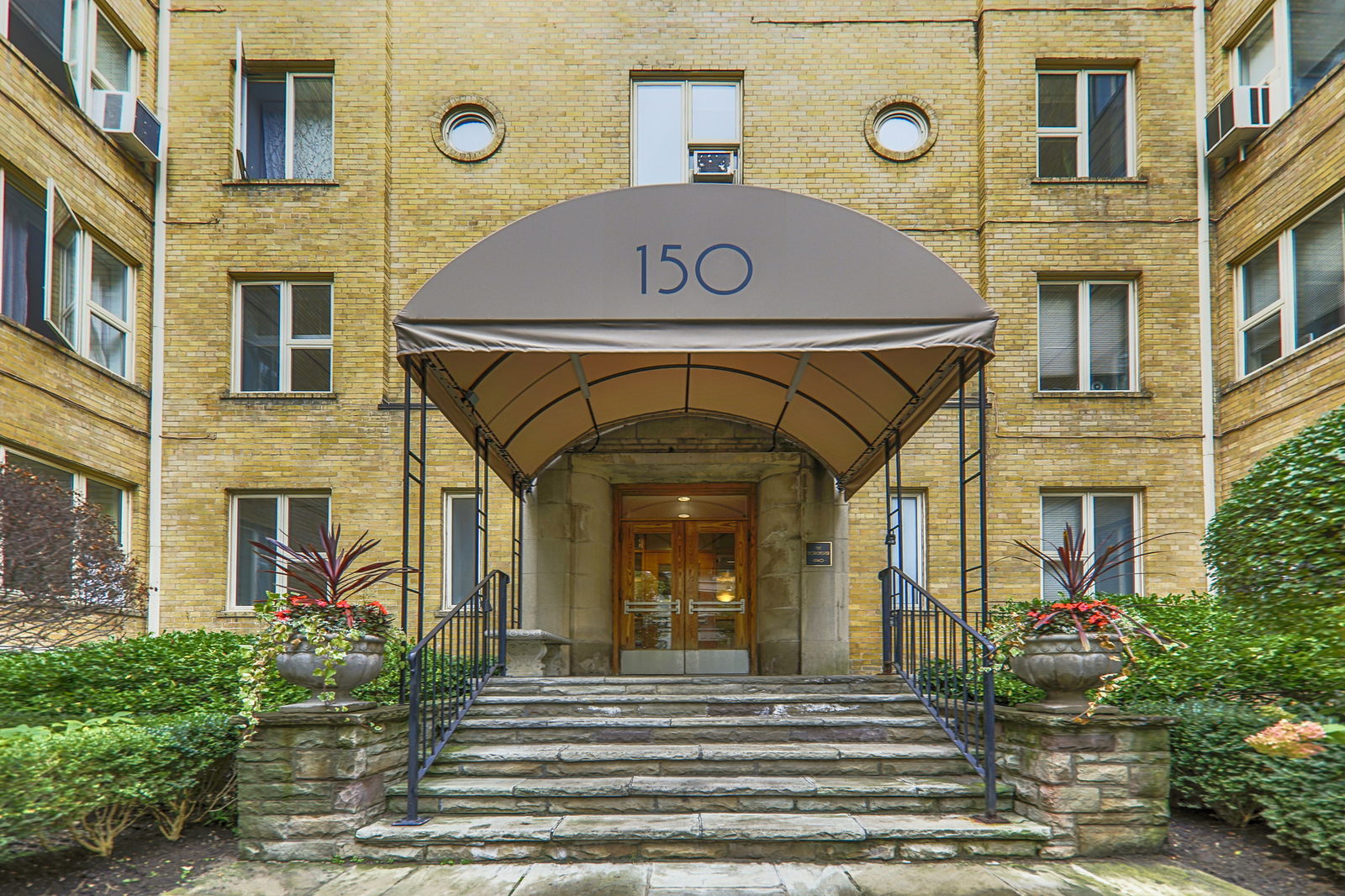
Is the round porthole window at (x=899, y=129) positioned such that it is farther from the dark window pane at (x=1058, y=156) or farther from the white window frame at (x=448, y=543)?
the white window frame at (x=448, y=543)

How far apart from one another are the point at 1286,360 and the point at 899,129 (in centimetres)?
532

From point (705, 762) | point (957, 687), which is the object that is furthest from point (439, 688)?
point (957, 687)

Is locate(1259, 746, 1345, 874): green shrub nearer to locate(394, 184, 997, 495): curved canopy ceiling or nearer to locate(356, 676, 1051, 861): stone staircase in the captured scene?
locate(356, 676, 1051, 861): stone staircase

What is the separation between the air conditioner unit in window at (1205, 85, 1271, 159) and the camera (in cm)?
1192

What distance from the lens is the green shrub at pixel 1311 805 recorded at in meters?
5.36

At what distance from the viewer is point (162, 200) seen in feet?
42.0

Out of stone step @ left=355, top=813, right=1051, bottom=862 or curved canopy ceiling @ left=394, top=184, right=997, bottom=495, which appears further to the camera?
curved canopy ceiling @ left=394, top=184, right=997, bottom=495

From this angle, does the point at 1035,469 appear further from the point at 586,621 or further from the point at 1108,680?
the point at 1108,680

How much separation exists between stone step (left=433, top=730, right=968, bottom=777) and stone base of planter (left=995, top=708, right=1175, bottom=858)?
34.6 inches

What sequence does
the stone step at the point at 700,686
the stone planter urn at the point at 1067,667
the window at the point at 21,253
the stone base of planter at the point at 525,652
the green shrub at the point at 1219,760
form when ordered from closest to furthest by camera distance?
the stone planter urn at the point at 1067,667, the green shrub at the point at 1219,760, the stone step at the point at 700,686, the stone base of planter at the point at 525,652, the window at the point at 21,253

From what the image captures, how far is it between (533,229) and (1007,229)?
27.0 feet

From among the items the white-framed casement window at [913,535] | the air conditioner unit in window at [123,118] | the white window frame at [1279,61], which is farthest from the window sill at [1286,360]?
the air conditioner unit in window at [123,118]

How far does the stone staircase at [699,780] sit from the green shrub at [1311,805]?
1.33 metres

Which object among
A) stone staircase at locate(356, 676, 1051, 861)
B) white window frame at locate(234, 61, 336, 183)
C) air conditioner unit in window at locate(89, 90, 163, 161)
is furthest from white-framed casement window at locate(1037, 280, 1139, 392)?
air conditioner unit in window at locate(89, 90, 163, 161)
